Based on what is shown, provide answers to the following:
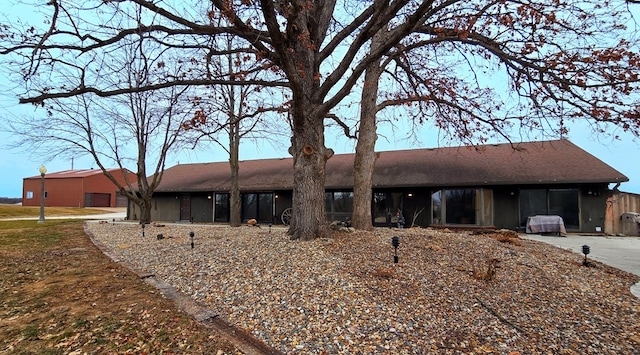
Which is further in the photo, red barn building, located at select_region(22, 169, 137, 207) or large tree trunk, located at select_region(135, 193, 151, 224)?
red barn building, located at select_region(22, 169, 137, 207)

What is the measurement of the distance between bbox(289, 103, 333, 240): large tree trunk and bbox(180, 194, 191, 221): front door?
1531 centimetres

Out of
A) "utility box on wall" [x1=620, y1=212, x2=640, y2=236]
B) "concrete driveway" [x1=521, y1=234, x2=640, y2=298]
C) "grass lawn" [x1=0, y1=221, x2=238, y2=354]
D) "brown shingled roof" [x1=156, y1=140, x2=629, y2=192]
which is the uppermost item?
"brown shingled roof" [x1=156, y1=140, x2=629, y2=192]

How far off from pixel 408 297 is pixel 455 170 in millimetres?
11968

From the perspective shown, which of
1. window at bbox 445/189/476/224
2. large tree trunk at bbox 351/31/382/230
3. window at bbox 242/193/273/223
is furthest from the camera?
window at bbox 242/193/273/223

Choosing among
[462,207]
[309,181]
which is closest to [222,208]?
[462,207]

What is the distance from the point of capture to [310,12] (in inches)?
279

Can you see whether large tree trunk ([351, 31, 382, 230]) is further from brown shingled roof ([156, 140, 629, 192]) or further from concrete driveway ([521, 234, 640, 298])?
concrete driveway ([521, 234, 640, 298])

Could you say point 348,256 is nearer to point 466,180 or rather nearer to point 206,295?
point 206,295

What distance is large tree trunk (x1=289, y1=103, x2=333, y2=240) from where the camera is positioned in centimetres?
669

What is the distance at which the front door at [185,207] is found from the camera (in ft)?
67.1

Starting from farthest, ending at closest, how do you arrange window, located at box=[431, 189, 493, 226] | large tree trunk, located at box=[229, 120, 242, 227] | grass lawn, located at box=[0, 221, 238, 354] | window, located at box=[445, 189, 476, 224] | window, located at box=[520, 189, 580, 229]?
large tree trunk, located at box=[229, 120, 242, 227] → window, located at box=[445, 189, 476, 224] → window, located at box=[431, 189, 493, 226] → window, located at box=[520, 189, 580, 229] → grass lawn, located at box=[0, 221, 238, 354]

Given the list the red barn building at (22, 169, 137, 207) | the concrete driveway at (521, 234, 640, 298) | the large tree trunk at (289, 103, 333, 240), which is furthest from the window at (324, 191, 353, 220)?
the red barn building at (22, 169, 137, 207)

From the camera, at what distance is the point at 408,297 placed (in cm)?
411

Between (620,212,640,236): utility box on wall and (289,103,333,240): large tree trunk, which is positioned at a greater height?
(289,103,333,240): large tree trunk
